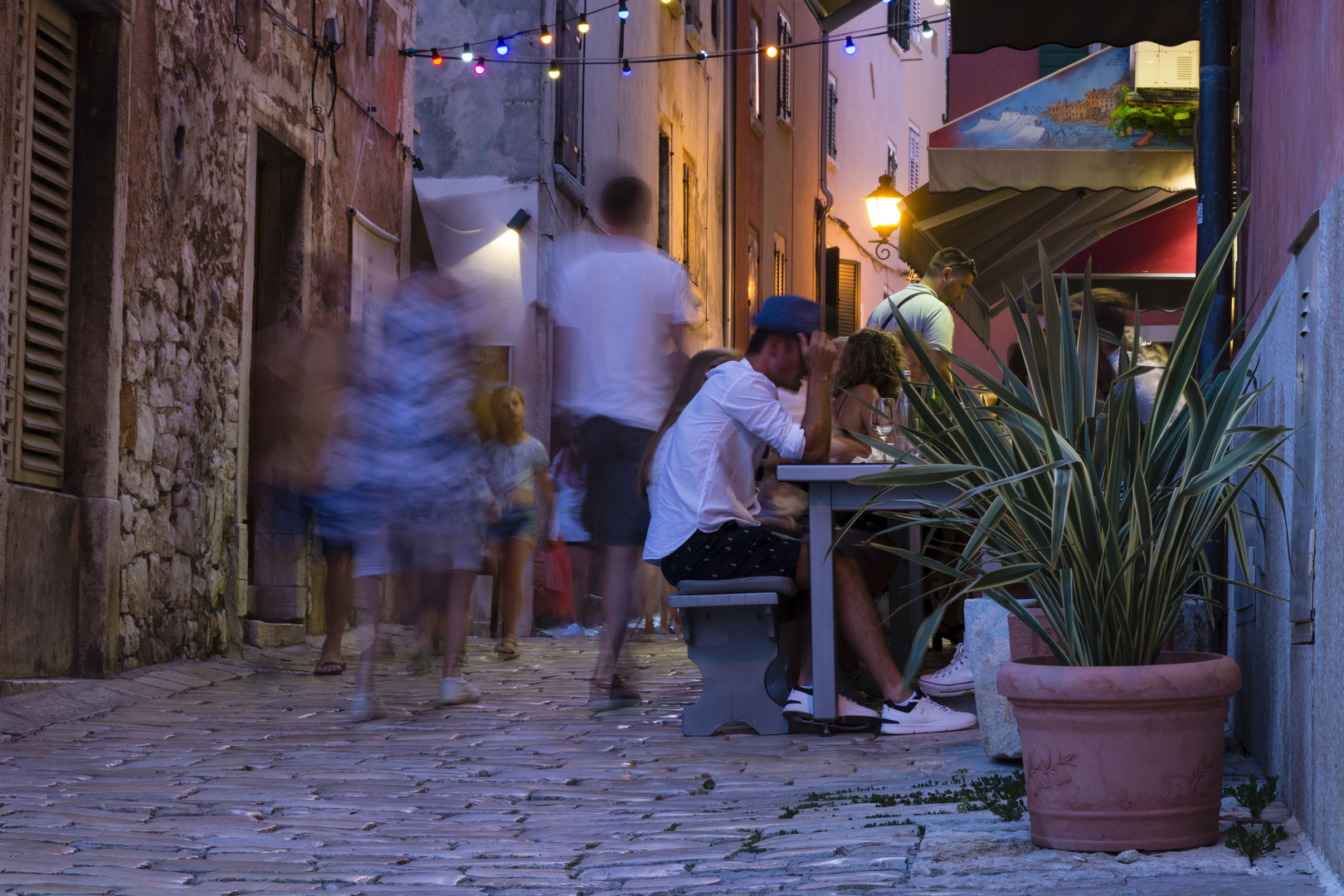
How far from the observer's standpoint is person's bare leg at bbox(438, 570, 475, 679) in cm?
649

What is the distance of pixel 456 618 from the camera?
6.52 metres

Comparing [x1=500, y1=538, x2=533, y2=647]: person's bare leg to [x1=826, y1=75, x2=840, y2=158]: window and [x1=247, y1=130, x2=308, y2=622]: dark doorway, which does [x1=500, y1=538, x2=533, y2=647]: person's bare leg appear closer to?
[x1=247, y1=130, x2=308, y2=622]: dark doorway

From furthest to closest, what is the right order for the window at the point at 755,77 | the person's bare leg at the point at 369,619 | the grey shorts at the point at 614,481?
the window at the point at 755,77, the grey shorts at the point at 614,481, the person's bare leg at the point at 369,619

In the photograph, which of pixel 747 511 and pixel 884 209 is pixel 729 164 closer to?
pixel 884 209

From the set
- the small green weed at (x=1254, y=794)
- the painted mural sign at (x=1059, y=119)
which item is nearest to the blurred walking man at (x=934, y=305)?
the painted mural sign at (x=1059, y=119)

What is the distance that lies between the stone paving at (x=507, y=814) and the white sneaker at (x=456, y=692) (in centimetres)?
8

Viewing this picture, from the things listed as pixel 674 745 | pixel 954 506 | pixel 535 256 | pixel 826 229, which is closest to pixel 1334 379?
pixel 954 506

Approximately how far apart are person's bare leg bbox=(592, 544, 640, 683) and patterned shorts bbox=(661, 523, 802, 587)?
75 cm

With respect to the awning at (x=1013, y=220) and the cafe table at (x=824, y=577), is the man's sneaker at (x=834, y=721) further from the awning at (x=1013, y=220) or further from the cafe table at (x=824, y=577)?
the awning at (x=1013, y=220)

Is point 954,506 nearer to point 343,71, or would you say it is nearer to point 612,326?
point 612,326

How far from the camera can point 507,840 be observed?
3.79 m

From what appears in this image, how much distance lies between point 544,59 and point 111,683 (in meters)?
7.95

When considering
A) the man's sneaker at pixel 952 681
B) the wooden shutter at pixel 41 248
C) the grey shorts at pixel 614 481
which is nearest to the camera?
the man's sneaker at pixel 952 681

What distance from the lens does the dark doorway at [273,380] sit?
373 inches
